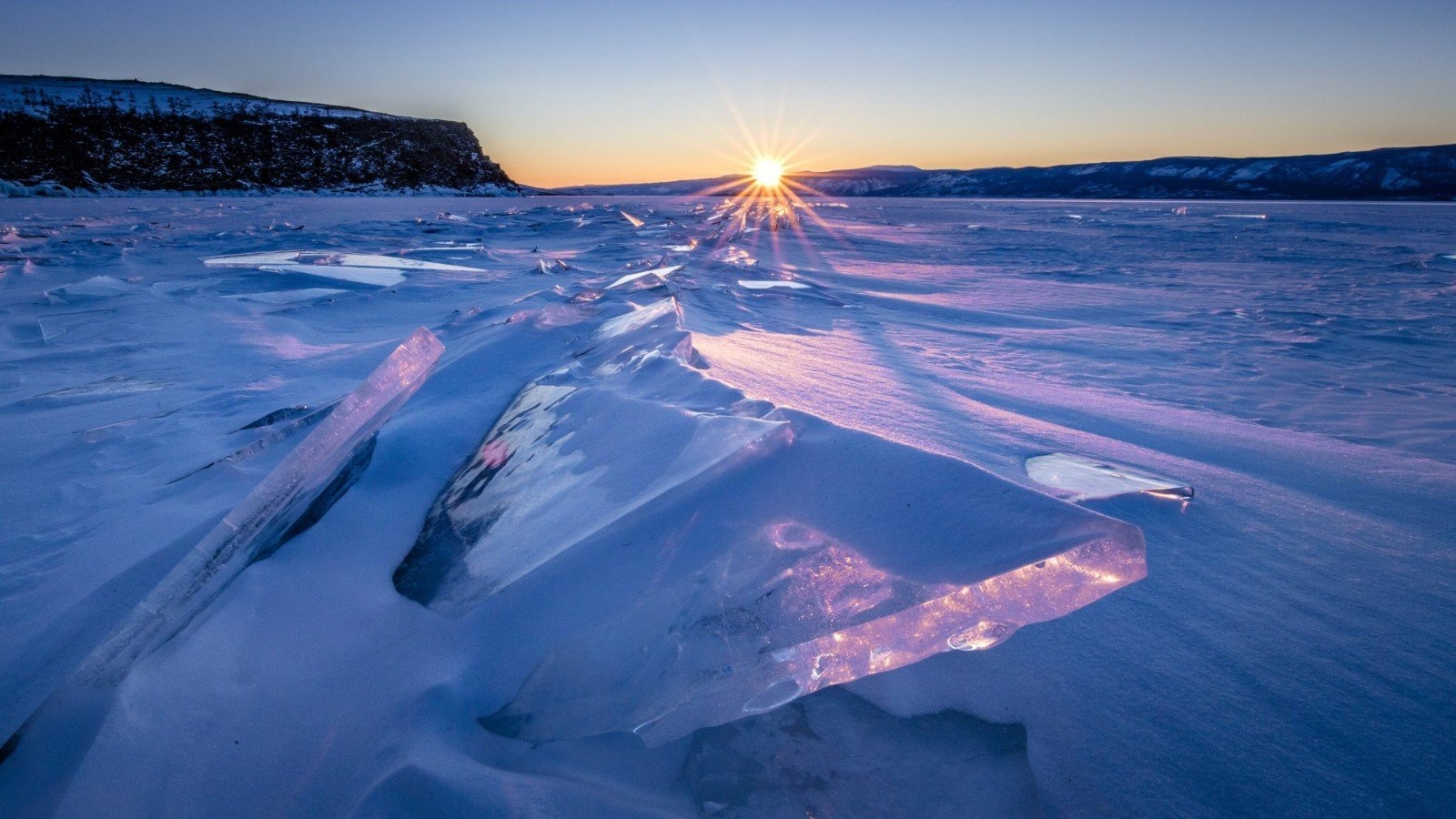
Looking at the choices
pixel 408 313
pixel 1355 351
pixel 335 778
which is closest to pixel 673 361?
pixel 335 778

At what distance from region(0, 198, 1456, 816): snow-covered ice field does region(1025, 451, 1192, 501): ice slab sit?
1 centimetres

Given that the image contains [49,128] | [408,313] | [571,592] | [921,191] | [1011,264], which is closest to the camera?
[571,592]

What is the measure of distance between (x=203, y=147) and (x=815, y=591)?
4117cm

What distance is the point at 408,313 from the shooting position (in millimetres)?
3398

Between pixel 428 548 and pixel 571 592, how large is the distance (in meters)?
0.39

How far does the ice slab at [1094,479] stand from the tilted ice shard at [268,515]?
58.2 inches

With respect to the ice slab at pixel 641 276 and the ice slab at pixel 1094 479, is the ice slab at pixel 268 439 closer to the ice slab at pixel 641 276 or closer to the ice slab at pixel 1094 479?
the ice slab at pixel 1094 479

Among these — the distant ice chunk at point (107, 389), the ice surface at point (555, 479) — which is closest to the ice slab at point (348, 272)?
the distant ice chunk at point (107, 389)

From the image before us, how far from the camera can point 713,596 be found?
2.71ft

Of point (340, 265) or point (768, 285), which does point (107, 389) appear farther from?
point (768, 285)

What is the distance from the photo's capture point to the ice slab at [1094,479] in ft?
3.91

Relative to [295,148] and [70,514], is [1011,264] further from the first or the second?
[295,148]

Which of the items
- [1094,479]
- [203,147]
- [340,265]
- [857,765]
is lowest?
[857,765]

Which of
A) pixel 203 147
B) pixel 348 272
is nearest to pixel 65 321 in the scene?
pixel 348 272
